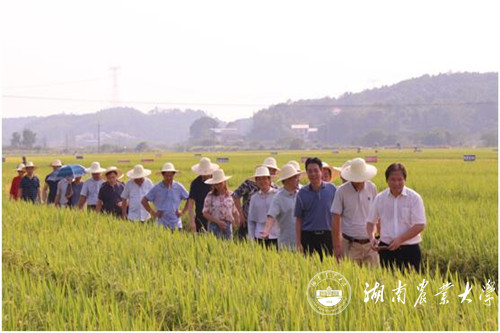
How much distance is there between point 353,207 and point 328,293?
1.80 metres

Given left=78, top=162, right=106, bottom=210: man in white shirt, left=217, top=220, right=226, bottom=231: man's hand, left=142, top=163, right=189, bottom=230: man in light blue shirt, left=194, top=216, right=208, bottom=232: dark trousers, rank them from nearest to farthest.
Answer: left=217, top=220, right=226, bottom=231: man's hand
left=194, top=216, right=208, bottom=232: dark trousers
left=142, top=163, right=189, bottom=230: man in light blue shirt
left=78, top=162, right=106, bottom=210: man in white shirt

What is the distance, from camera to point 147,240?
237 inches

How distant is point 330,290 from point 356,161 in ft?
6.46

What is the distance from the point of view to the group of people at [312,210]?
16.3 feet

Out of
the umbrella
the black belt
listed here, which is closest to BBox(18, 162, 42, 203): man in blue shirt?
the umbrella

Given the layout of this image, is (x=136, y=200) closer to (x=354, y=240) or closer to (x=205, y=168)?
(x=205, y=168)

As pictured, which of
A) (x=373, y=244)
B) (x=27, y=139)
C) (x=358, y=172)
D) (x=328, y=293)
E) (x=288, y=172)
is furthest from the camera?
(x=27, y=139)

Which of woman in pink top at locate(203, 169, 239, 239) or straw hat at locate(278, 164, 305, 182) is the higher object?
straw hat at locate(278, 164, 305, 182)

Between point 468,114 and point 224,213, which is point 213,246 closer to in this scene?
point 224,213

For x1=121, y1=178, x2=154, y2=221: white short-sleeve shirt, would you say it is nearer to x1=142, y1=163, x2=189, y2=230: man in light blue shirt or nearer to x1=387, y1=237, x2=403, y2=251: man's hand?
x1=142, y1=163, x2=189, y2=230: man in light blue shirt

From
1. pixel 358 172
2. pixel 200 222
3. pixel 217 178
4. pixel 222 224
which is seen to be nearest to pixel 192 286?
pixel 358 172

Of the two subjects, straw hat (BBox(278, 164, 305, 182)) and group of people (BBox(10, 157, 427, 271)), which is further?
straw hat (BBox(278, 164, 305, 182))

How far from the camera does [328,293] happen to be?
365cm

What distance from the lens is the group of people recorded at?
4.96 meters
